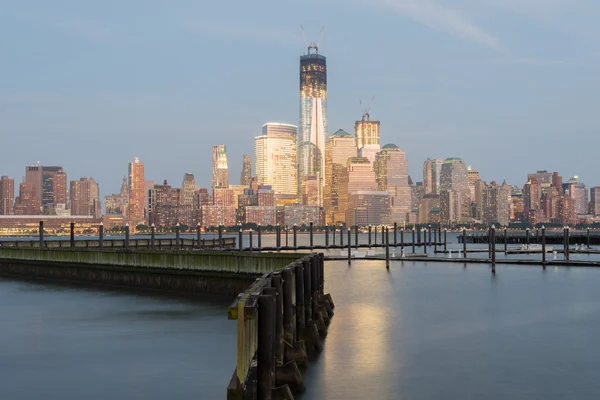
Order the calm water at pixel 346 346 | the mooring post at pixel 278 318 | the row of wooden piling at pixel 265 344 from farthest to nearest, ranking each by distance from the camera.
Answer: the calm water at pixel 346 346 → the mooring post at pixel 278 318 → the row of wooden piling at pixel 265 344

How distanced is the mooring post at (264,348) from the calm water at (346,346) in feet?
17.8

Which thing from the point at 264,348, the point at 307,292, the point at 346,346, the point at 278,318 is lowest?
the point at 346,346

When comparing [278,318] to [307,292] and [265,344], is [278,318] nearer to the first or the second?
[265,344]

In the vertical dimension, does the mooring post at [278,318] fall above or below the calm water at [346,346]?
above

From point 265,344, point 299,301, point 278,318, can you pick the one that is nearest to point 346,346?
point 299,301

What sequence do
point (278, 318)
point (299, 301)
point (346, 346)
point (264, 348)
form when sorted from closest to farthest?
point (264, 348)
point (278, 318)
point (299, 301)
point (346, 346)

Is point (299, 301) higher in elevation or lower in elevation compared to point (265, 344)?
lower

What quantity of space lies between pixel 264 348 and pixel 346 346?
1385cm

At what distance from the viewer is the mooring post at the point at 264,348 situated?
650 inches

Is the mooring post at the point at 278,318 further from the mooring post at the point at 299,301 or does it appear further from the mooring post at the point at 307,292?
the mooring post at the point at 307,292

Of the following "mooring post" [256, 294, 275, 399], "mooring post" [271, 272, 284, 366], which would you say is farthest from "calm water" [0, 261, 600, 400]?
"mooring post" [256, 294, 275, 399]

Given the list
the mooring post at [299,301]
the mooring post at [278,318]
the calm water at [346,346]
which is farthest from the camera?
the mooring post at [299,301]

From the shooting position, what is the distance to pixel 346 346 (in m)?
29.8

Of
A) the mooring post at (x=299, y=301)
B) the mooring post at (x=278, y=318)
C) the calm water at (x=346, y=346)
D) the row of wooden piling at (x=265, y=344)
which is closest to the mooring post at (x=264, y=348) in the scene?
the row of wooden piling at (x=265, y=344)
